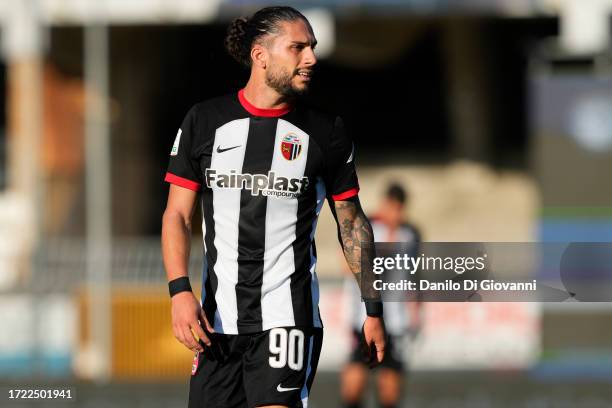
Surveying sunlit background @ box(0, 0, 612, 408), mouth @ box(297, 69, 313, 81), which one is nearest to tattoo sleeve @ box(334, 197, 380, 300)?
mouth @ box(297, 69, 313, 81)

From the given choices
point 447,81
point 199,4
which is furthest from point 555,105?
point 447,81

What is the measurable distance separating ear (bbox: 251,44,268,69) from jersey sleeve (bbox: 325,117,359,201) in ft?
1.23

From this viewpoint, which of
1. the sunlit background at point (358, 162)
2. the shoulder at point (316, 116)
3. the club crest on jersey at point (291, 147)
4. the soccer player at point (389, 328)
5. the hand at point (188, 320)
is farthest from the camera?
the sunlit background at point (358, 162)

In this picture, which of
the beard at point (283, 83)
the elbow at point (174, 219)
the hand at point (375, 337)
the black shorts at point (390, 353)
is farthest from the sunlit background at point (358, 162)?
the beard at point (283, 83)

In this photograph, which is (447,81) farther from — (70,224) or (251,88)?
(251,88)

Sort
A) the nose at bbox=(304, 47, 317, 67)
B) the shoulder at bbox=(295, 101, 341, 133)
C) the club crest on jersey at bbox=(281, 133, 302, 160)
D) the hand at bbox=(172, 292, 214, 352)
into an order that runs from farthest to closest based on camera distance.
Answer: the shoulder at bbox=(295, 101, 341, 133) → the club crest on jersey at bbox=(281, 133, 302, 160) → the nose at bbox=(304, 47, 317, 67) → the hand at bbox=(172, 292, 214, 352)

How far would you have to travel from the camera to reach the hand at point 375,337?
15.0 ft

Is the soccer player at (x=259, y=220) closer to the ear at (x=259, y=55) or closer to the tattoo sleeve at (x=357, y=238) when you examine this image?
the ear at (x=259, y=55)

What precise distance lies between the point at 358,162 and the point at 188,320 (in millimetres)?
18016

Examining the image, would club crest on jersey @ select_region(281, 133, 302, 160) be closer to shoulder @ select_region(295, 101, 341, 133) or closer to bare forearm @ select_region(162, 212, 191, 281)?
shoulder @ select_region(295, 101, 341, 133)

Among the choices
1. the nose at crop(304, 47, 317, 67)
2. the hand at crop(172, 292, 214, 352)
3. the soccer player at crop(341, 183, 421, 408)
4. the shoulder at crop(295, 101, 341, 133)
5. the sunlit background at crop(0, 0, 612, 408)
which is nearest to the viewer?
the hand at crop(172, 292, 214, 352)

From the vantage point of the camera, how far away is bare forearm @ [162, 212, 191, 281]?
4.46m

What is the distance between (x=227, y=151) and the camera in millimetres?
4516

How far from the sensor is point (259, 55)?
4539 millimetres
